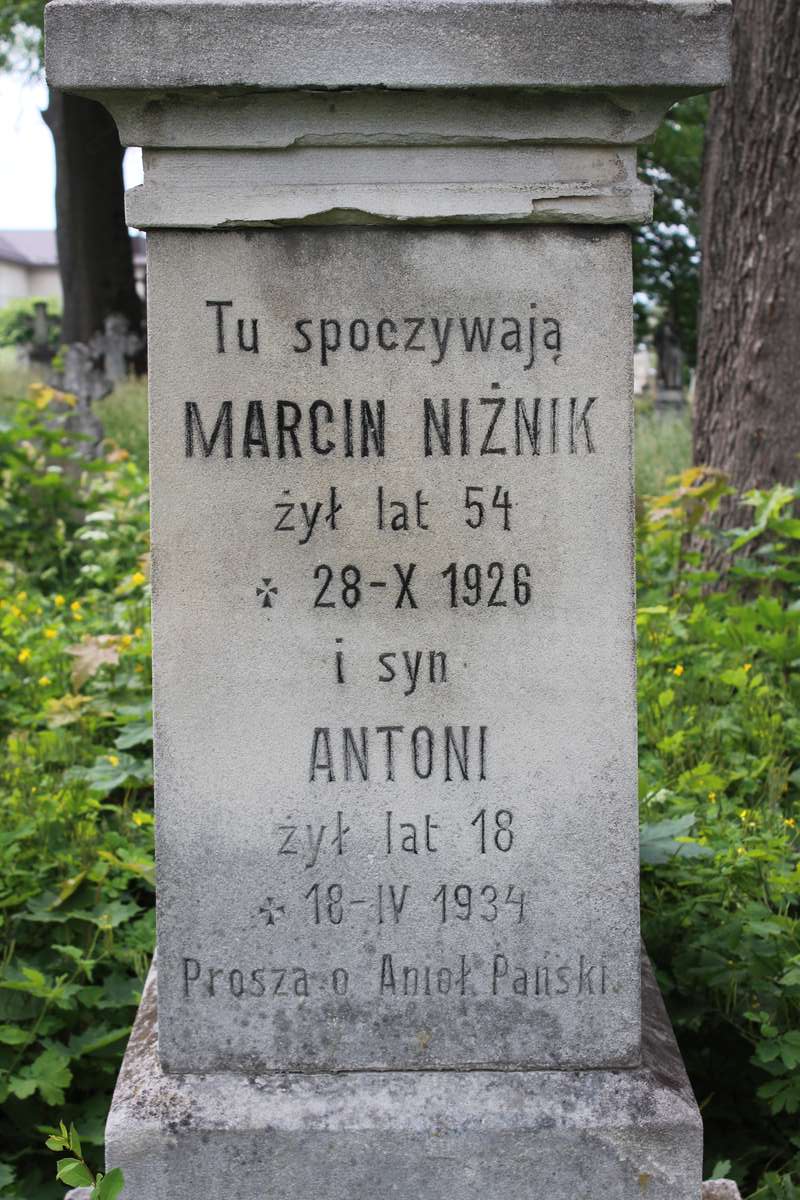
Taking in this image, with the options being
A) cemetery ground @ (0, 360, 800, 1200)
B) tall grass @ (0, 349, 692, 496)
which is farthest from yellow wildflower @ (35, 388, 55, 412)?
cemetery ground @ (0, 360, 800, 1200)

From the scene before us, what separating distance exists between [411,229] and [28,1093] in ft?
6.01

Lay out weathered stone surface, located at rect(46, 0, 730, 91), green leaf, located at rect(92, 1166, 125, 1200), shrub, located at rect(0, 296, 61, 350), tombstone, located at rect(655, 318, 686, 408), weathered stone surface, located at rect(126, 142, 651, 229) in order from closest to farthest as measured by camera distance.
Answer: green leaf, located at rect(92, 1166, 125, 1200) → weathered stone surface, located at rect(46, 0, 730, 91) → weathered stone surface, located at rect(126, 142, 651, 229) → tombstone, located at rect(655, 318, 686, 408) → shrub, located at rect(0, 296, 61, 350)

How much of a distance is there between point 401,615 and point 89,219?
31.7 ft

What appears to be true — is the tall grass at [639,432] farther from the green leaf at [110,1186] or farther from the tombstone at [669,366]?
the green leaf at [110,1186]

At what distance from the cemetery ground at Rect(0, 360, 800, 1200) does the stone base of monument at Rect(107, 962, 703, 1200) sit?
31 cm

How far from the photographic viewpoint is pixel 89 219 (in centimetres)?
1106

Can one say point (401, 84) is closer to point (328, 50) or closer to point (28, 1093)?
point (328, 50)

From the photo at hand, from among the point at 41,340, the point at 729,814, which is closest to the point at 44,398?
the point at 729,814

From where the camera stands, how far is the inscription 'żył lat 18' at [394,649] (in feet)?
7.31

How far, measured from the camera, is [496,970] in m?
2.35

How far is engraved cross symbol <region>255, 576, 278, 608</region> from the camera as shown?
90.0 inches

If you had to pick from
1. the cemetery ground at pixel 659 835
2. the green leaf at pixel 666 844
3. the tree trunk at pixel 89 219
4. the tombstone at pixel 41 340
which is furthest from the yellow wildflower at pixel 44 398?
the tombstone at pixel 41 340

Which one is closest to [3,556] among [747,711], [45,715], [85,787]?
[45,715]

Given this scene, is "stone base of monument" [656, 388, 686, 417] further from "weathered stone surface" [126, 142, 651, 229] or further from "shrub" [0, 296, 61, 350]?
"weathered stone surface" [126, 142, 651, 229]
